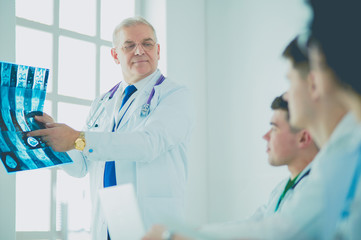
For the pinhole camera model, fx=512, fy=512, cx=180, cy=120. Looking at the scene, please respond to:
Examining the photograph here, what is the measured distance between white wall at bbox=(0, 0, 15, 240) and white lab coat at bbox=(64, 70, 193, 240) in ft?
1.56

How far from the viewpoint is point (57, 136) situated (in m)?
1.98

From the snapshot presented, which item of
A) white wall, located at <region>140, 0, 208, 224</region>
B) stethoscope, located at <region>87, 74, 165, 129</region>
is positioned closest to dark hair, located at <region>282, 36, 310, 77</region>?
stethoscope, located at <region>87, 74, 165, 129</region>

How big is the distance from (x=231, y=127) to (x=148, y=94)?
1.58 meters

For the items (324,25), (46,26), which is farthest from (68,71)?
(324,25)

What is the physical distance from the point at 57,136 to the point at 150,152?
381mm

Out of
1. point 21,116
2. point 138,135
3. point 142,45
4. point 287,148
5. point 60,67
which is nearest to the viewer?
point 287,148

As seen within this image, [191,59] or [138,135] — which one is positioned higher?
[191,59]

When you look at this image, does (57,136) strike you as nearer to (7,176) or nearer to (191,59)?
(7,176)

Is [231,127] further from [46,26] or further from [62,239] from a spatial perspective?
[62,239]

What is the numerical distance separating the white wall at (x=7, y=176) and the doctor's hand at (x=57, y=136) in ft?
2.63

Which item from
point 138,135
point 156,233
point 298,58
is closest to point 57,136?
point 138,135

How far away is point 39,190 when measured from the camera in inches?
120

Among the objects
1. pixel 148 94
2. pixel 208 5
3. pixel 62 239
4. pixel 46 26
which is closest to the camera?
pixel 62 239

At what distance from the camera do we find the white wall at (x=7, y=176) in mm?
2668
